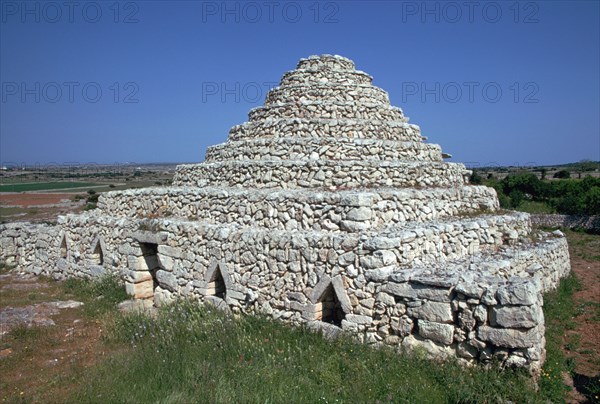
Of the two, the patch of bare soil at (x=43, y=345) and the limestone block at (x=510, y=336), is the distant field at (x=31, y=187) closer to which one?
the patch of bare soil at (x=43, y=345)

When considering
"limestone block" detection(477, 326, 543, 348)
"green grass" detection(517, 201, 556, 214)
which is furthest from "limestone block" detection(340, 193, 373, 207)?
"green grass" detection(517, 201, 556, 214)

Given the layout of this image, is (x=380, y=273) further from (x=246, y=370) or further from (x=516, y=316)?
(x=246, y=370)

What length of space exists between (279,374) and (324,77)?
8.18 metres

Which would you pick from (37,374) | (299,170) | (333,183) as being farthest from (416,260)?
(37,374)

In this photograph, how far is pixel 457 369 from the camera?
18.5 ft

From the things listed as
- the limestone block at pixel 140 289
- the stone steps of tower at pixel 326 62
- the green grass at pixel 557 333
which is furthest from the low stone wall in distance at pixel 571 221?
the limestone block at pixel 140 289

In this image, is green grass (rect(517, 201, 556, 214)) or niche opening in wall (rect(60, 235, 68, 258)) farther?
green grass (rect(517, 201, 556, 214))

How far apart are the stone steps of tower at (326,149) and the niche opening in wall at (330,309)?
10.7 ft

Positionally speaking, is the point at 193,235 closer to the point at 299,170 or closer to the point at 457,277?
the point at 299,170

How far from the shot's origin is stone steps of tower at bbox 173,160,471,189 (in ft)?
28.9

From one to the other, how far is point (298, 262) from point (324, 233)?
2.31ft

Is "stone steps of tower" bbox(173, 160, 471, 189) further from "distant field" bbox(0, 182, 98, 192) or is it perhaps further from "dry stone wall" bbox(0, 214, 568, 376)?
"distant field" bbox(0, 182, 98, 192)

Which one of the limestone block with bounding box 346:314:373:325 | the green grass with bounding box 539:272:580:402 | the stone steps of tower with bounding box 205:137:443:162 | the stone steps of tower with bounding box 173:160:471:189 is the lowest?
the green grass with bounding box 539:272:580:402

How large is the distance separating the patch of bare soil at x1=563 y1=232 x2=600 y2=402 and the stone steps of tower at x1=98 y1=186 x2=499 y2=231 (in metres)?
3.12
